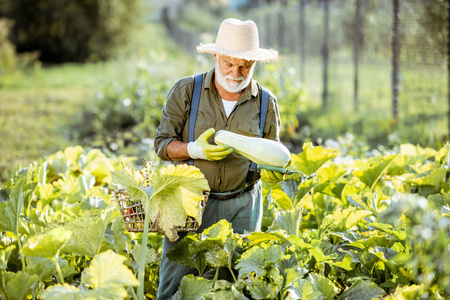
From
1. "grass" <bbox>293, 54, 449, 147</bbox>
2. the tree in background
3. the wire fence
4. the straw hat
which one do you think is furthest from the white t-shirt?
the tree in background

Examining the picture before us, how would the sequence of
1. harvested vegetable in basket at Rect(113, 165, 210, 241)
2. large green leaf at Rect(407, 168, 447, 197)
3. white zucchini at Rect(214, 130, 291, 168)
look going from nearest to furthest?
harvested vegetable in basket at Rect(113, 165, 210, 241) < white zucchini at Rect(214, 130, 291, 168) < large green leaf at Rect(407, 168, 447, 197)

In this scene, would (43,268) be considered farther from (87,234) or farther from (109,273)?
(109,273)

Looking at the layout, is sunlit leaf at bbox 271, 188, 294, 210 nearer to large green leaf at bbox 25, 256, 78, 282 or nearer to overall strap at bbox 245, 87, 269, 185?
overall strap at bbox 245, 87, 269, 185

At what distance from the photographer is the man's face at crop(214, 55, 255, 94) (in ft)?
8.89

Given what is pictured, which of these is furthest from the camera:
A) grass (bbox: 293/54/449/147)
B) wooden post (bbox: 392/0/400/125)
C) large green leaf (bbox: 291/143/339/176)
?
wooden post (bbox: 392/0/400/125)

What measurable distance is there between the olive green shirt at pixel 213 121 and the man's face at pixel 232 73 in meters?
0.08

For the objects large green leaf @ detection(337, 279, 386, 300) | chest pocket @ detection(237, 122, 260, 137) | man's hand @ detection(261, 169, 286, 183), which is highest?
chest pocket @ detection(237, 122, 260, 137)

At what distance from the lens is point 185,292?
2.34 meters

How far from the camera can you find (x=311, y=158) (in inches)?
117

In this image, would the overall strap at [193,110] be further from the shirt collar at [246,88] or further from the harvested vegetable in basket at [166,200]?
the harvested vegetable in basket at [166,200]

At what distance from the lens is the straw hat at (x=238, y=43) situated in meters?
2.69

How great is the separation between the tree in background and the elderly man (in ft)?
64.7

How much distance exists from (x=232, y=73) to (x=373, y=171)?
1.12m

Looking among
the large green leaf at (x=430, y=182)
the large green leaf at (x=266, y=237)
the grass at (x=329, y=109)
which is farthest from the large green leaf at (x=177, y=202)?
the grass at (x=329, y=109)
